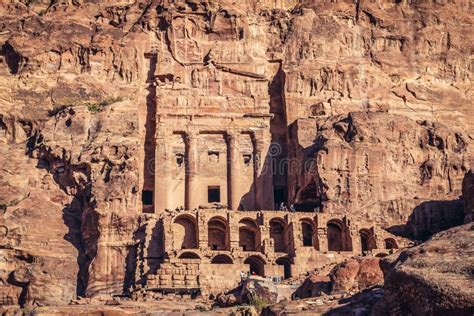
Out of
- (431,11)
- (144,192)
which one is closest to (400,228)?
(144,192)

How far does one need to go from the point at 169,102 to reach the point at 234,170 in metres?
8.41

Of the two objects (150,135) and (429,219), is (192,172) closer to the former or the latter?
(150,135)

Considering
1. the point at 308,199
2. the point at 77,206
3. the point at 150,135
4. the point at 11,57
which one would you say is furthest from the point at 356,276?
the point at 11,57

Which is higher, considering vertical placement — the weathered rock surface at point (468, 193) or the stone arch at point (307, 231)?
the weathered rock surface at point (468, 193)

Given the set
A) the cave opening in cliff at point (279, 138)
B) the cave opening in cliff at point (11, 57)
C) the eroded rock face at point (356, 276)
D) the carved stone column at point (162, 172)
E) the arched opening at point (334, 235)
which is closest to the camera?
the eroded rock face at point (356, 276)

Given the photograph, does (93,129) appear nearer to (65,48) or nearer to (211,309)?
(65,48)

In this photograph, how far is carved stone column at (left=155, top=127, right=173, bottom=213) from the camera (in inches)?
3196

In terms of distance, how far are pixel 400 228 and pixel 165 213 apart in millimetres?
18030

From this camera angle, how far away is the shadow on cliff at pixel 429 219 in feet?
245

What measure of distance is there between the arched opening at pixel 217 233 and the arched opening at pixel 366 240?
1033 cm

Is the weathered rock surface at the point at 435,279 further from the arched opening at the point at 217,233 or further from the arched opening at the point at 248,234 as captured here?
the arched opening at the point at 217,233

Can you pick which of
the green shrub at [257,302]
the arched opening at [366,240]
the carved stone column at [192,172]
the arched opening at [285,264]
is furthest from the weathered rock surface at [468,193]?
the carved stone column at [192,172]

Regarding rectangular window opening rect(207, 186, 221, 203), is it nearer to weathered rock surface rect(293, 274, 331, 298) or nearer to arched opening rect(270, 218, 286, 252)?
arched opening rect(270, 218, 286, 252)

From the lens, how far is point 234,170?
83.6 metres
